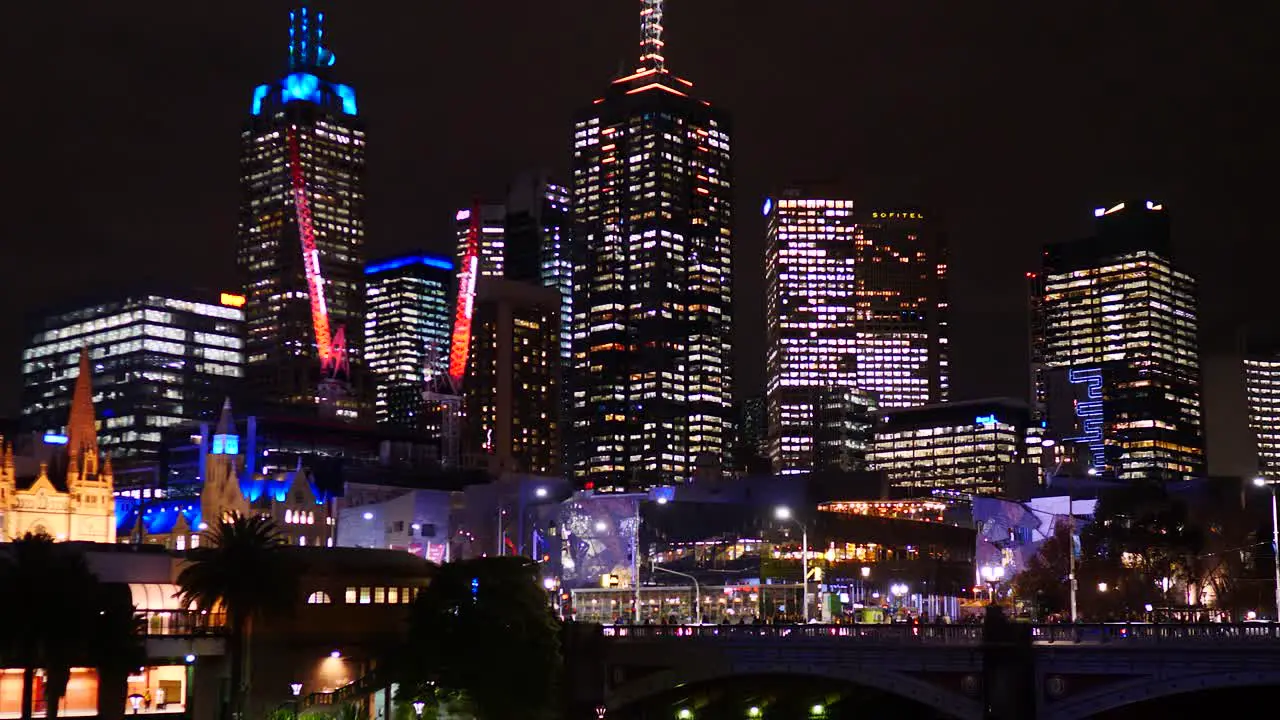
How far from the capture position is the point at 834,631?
110000mm

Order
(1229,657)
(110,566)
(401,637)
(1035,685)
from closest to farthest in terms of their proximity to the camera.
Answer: (1229,657) < (1035,685) < (401,637) < (110,566)

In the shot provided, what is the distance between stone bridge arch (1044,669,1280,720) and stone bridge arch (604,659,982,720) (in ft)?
18.4

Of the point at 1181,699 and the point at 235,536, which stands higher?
the point at 235,536

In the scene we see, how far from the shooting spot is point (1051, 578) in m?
187

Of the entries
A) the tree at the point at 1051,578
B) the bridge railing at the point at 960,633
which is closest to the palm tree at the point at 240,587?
the bridge railing at the point at 960,633

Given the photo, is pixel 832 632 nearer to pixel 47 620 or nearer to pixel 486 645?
pixel 486 645

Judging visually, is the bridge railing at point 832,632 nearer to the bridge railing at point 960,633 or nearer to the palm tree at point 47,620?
the bridge railing at point 960,633

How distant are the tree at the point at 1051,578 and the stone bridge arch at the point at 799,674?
76.9m

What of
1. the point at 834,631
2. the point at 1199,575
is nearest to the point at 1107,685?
the point at 834,631

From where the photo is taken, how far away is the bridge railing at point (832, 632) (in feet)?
320

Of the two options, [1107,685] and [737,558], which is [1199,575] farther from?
[1107,685]

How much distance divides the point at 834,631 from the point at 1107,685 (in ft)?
85.9

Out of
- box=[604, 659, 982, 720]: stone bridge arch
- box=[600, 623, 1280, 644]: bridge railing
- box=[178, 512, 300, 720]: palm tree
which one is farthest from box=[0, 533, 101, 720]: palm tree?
box=[604, 659, 982, 720]: stone bridge arch

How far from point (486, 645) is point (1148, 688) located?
142 feet
